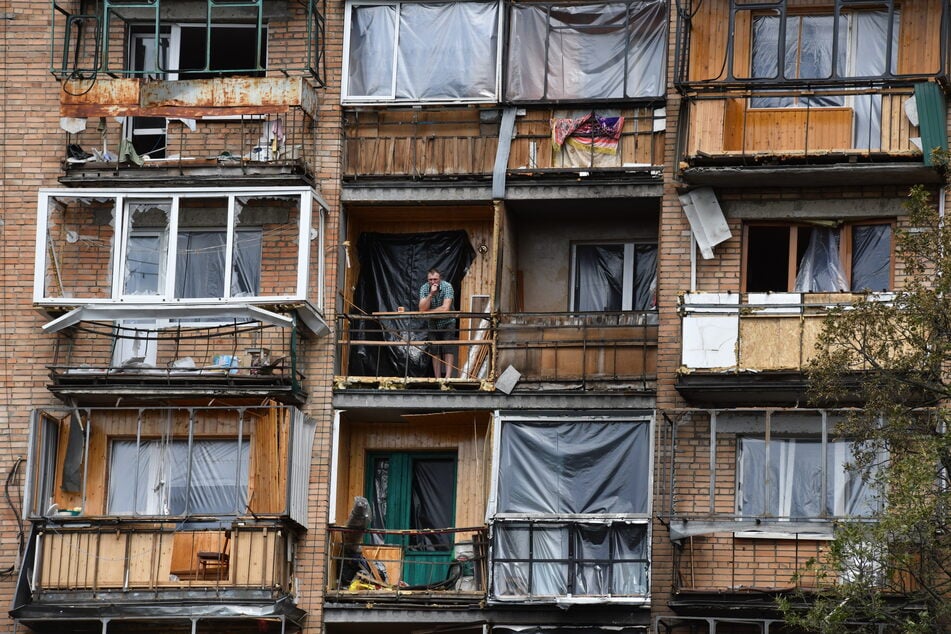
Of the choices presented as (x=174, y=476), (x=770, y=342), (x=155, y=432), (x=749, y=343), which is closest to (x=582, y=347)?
(x=749, y=343)

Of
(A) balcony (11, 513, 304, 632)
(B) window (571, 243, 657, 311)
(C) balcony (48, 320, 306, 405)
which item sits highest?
(B) window (571, 243, 657, 311)

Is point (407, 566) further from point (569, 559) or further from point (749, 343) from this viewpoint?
point (749, 343)

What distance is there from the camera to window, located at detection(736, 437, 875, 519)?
2972 cm

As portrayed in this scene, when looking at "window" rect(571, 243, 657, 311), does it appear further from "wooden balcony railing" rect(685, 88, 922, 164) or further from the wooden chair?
the wooden chair

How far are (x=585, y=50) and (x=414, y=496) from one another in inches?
287

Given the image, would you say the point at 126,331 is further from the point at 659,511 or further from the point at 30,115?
the point at 659,511

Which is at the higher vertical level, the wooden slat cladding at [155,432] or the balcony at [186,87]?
the balcony at [186,87]

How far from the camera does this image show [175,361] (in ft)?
104

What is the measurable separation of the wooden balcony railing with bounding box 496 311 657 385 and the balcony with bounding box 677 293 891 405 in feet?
3.81

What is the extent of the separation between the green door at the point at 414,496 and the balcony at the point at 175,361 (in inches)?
82.1

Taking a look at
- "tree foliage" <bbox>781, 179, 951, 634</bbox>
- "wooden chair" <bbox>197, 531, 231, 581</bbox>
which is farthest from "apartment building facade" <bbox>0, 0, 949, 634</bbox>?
"tree foliage" <bbox>781, 179, 951, 634</bbox>

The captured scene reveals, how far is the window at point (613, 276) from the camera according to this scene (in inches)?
1283

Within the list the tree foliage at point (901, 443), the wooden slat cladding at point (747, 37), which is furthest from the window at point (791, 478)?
the wooden slat cladding at point (747, 37)

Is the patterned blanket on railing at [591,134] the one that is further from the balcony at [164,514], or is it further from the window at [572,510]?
the balcony at [164,514]
